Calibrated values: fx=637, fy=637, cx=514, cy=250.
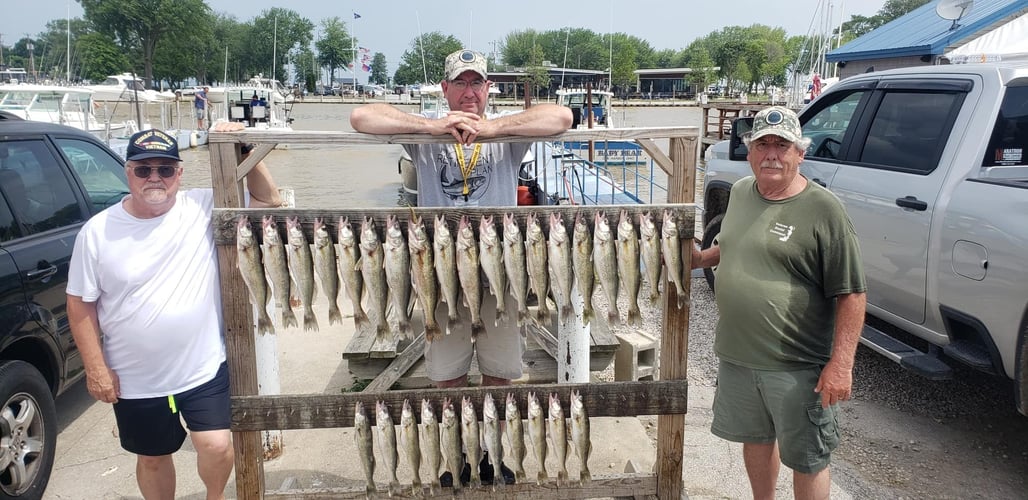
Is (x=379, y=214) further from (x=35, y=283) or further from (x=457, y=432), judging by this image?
(x=35, y=283)

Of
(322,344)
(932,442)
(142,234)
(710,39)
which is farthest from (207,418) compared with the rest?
(710,39)

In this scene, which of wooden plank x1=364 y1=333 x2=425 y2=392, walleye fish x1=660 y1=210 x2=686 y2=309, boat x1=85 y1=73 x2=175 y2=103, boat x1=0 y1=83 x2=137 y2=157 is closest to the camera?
walleye fish x1=660 y1=210 x2=686 y2=309

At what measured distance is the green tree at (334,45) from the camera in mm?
95062

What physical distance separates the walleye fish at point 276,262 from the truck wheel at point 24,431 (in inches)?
68.9

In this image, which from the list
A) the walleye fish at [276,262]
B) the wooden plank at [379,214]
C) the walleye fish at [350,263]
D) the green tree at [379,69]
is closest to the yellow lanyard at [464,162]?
the wooden plank at [379,214]

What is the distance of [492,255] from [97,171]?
3.94 metres

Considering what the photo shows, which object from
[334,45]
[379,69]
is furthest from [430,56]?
[379,69]

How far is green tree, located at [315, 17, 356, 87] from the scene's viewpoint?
9506cm

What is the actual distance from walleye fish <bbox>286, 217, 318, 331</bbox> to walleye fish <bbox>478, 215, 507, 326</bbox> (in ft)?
2.40

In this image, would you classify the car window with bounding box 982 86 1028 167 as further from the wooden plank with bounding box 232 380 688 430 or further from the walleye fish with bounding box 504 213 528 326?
the walleye fish with bounding box 504 213 528 326

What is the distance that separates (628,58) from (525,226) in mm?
88055

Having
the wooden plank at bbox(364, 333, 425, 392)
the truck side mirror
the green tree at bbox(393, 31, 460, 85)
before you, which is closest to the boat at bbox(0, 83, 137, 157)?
the wooden plank at bbox(364, 333, 425, 392)

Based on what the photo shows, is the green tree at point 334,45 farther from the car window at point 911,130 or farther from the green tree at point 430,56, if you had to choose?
the car window at point 911,130

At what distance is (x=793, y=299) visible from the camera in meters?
2.76
